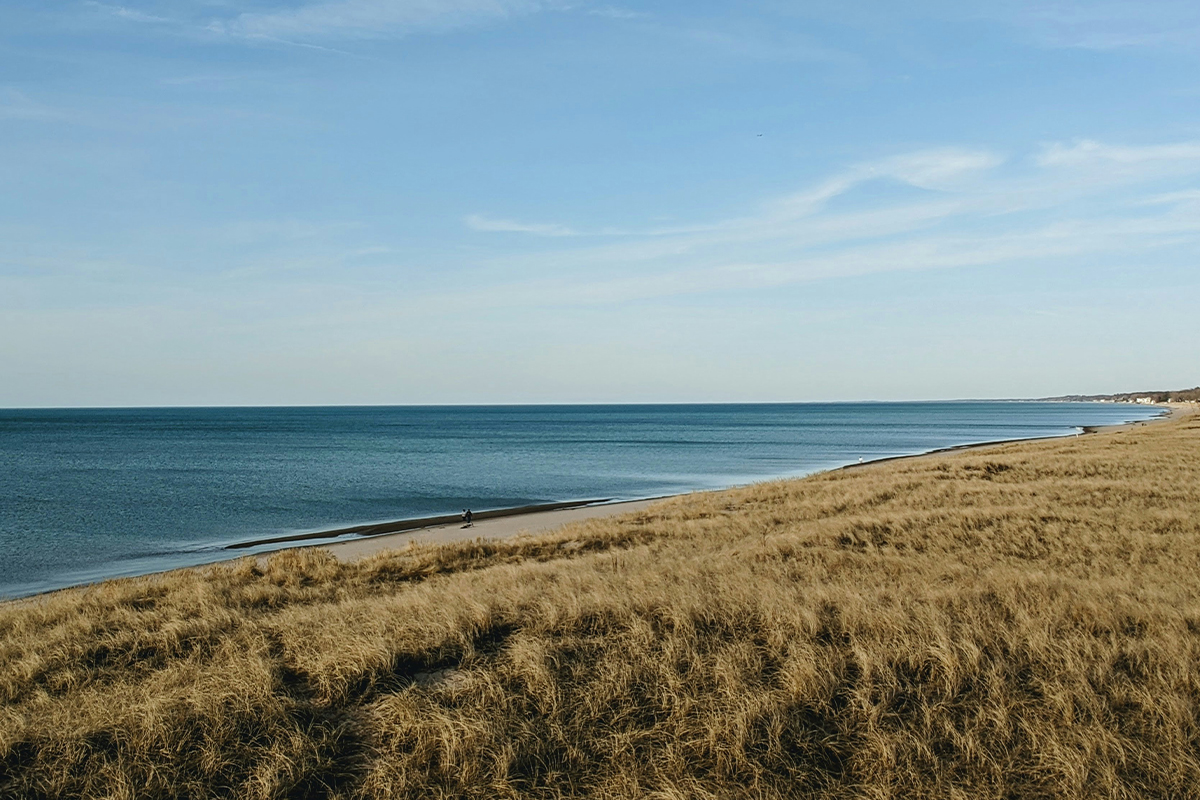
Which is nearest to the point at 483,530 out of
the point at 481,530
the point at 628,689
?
the point at 481,530

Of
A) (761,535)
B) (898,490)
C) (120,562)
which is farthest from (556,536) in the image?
(120,562)

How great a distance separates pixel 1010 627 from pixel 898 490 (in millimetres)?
19608

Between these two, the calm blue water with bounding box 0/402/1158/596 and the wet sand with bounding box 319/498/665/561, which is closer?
the wet sand with bounding box 319/498/665/561

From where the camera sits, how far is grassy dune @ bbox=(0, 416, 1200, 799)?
6.62 metres

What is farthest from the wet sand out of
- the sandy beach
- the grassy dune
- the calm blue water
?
the grassy dune

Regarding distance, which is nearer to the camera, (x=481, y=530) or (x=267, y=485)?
(x=481, y=530)

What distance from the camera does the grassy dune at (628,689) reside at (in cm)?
662

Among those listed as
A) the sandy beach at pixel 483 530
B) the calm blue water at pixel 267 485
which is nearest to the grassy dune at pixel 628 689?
the sandy beach at pixel 483 530

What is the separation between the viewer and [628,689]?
7.91 m

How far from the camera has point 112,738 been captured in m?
6.80

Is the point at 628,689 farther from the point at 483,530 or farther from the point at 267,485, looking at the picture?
the point at 267,485

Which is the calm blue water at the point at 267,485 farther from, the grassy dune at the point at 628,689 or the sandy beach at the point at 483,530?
the grassy dune at the point at 628,689

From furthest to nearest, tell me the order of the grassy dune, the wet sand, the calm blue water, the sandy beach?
the calm blue water, the wet sand, the sandy beach, the grassy dune

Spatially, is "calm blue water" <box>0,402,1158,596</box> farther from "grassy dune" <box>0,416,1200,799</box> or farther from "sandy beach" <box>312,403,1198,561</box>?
"grassy dune" <box>0,416,1200,799</box>
